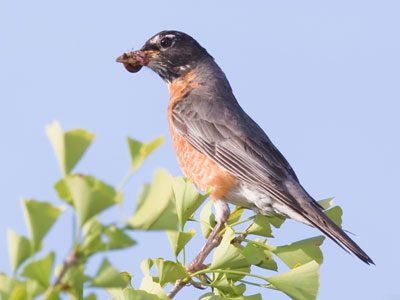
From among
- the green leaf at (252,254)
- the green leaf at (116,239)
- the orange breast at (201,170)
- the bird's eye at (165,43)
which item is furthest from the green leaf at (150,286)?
the bird's eye at (165,43)

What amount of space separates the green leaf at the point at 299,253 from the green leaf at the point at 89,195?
5.69ft

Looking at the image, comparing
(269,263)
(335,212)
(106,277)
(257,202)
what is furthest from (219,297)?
(257,202)

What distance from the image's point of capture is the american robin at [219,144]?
14.7ft

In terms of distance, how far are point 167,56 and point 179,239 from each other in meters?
3.92

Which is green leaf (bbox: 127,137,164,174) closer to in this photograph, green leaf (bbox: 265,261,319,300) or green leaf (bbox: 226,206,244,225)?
green leaf (bbox: 265,261,319,300)

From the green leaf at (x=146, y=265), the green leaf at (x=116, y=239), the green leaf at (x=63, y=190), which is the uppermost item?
the green leaf at (x=63, y=190)

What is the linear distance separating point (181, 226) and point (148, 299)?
88cm

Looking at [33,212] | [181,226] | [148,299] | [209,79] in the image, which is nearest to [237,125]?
[209,79]

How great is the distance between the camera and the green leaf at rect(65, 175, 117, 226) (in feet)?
3.58

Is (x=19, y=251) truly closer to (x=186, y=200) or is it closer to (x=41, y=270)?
(x=41, y=270)

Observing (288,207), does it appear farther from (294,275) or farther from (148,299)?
(148,299)

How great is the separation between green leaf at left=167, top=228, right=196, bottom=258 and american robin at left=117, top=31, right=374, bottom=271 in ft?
2.98

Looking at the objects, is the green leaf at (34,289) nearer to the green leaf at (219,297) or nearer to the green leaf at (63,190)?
the green leaf at (63,190)

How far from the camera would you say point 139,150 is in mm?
1198
